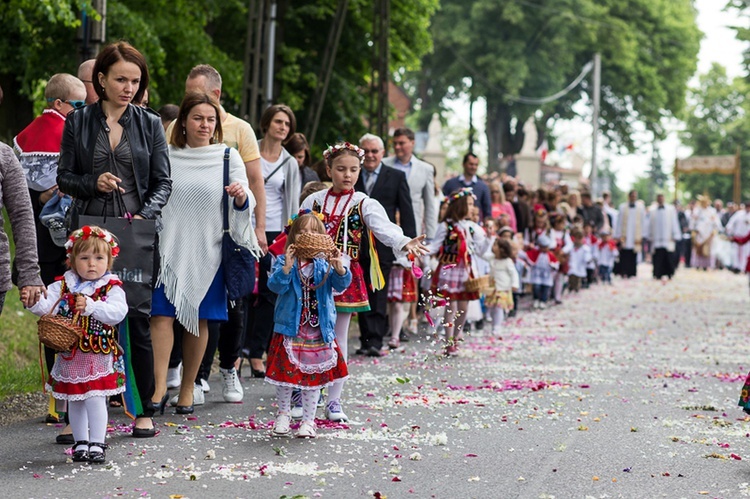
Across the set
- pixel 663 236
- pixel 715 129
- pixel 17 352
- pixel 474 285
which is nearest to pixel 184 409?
pixel 17 352

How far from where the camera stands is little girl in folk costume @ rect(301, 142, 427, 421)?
8984mm

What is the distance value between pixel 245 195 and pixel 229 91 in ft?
58.6

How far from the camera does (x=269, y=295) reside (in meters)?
10.9

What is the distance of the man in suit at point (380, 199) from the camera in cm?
1236

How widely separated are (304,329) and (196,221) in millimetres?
1100

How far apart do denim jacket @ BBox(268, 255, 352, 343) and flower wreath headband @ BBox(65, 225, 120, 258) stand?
1223mm

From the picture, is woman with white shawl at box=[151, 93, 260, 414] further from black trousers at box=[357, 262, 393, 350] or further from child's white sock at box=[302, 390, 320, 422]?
black trousers at box=[357, 262, 393, 350]

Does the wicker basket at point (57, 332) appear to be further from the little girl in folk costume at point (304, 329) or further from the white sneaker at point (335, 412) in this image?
the white sneaker at point (335, 412)

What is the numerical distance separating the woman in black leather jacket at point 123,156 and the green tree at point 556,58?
166ft

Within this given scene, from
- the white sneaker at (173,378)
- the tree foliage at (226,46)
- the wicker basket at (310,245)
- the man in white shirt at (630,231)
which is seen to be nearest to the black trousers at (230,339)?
the white sneaker at (173,378)

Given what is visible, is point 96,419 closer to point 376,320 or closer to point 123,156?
point 123,156

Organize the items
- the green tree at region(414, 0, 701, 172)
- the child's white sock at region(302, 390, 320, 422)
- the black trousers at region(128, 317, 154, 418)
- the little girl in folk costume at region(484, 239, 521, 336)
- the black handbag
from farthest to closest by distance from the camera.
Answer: the green tree at region(414, 0, 701, 172) → the little girl in folk costume at region(484, 239, 521, 336) → the black handbag → the child's white sock at region(302, 390, 320, 422) → the black trousers at region(128, 317, 154, 418)

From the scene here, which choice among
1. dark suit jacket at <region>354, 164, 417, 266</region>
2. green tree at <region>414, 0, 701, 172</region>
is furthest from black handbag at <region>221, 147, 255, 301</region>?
green tree at <region>414, 0, 701, 172</region>

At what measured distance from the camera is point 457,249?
13922 mm
